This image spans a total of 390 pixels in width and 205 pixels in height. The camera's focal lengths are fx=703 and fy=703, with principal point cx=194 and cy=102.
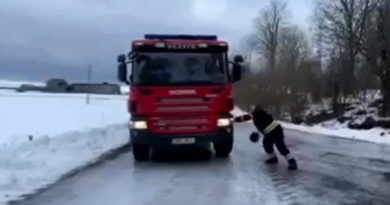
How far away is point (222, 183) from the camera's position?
13438mm

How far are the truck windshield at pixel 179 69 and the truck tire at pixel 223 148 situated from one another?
1.98 metres

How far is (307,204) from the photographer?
10734 mm

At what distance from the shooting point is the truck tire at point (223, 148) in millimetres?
18741

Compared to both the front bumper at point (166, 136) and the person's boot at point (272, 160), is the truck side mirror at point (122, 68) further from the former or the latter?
the person's boot at point (272, 160)

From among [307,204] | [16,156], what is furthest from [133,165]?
[307,204]

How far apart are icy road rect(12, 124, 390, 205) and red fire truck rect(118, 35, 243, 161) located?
0.78 m

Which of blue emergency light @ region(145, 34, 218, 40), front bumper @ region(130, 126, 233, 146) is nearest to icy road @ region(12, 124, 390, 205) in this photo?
front bumper @ region(130, 126, 233, 146)

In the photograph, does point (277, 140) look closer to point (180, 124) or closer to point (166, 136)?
point (180, 124)

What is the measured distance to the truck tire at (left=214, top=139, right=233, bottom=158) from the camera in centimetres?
1874

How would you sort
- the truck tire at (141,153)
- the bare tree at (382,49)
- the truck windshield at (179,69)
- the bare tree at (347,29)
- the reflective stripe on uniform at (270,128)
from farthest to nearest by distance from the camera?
the bare tree at (347,29)
the bare tree at (382,49)
the truck tire at (141,153)
the truck windshield at (179,69)
the reflective stripe on uniform at (270,128)

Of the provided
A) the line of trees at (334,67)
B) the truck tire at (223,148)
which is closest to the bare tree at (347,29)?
the line of trees at (334,67)

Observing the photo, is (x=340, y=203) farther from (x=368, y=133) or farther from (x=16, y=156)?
(x=368, y=133)

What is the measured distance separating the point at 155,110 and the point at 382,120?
29.2 m

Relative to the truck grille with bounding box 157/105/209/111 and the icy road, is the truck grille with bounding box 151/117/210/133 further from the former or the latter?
the icy road
